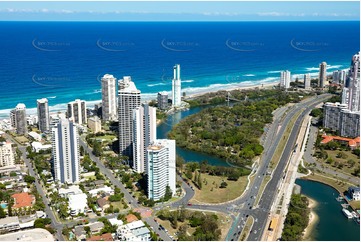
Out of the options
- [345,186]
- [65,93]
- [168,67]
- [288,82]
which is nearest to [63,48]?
[168,67]

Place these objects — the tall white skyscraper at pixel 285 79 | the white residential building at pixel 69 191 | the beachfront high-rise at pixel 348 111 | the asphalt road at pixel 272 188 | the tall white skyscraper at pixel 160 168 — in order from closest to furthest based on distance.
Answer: the asphalt road at pixel 272 188, the tall white skyscraper at pixel 160 168, the white residential building at pixel 69 191, the beachfront high-rise at pixel 348 111, the tall white skyscraper at pixel 285 79

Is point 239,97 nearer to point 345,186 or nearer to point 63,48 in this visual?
point 345,186

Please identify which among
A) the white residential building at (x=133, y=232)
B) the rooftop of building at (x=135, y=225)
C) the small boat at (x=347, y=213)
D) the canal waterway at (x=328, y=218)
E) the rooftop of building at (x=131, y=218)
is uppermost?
the rooftop of building at (x=135, y=225)

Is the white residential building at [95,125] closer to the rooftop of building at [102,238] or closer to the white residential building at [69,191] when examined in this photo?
the white residential building at [69,191]

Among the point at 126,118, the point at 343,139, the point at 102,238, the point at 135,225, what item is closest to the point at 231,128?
the point at 343,139

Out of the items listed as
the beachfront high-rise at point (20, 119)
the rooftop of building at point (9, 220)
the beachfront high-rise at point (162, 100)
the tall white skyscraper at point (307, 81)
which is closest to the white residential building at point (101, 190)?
the rooftop of building at point (9, 220)

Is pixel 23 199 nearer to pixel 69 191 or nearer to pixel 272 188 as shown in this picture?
pixel 69 191
